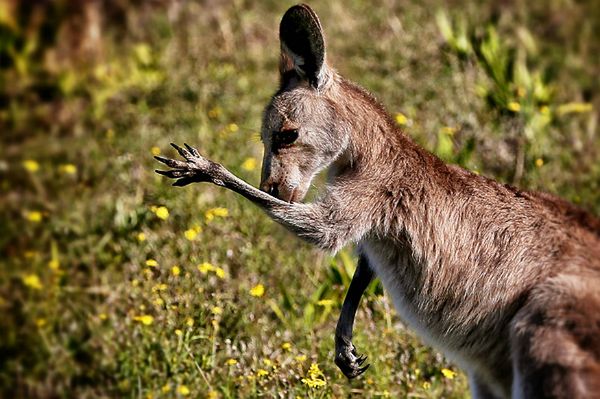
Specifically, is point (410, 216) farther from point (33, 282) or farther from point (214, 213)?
point (33, 282)

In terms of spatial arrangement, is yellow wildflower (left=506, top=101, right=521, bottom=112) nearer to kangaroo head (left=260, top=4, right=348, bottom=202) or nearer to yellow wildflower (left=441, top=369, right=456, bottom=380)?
yellow wildflower (left=441, top=369, right=456, bottom=380)

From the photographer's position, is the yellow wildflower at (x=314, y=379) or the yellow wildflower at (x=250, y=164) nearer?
the yellow wildflower at (x=314, y=379)

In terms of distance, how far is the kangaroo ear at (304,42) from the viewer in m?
4.82

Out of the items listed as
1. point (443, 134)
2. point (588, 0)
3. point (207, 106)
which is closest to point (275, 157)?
point (443, 134)

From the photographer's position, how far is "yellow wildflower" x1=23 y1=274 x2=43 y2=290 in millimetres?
6899

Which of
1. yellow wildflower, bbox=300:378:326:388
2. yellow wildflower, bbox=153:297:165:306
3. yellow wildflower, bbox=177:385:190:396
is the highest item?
yellow wildflower, bbox=153:297:165:306

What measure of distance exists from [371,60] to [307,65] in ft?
14.7

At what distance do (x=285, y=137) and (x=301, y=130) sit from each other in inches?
3.3

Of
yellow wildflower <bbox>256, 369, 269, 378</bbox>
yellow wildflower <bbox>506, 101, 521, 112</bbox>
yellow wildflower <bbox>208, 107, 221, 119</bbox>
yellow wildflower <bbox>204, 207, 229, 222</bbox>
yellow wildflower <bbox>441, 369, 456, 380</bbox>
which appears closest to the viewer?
yellow wildflower <bbox>256, 369, 269, 378</bbox>

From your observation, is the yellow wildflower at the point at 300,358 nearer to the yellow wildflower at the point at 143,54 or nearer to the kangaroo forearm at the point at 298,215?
the kangaroo forearm at the point at 298,215

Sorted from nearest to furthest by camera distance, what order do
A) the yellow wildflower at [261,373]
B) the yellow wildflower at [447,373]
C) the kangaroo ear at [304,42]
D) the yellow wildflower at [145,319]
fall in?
the kangaroo ear at [304,42] < the yellow wildflower at [261,373] < the yellow wildflower at [447,373] < the yellow wildflower at [145,319]

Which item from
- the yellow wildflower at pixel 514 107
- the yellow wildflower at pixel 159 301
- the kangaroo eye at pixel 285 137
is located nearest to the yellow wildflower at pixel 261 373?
the yellow wildflower at pixel 159 301

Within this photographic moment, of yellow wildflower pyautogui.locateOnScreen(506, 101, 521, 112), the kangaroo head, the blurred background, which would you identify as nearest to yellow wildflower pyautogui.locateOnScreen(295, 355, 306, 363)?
the blurred background

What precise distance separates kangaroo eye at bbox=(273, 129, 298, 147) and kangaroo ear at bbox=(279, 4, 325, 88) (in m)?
0.26
